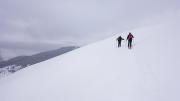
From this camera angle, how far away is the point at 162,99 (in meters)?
8.29

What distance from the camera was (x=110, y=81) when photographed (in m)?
12.0

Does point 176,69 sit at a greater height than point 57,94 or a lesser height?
greater

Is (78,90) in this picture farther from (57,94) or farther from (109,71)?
(109,71)

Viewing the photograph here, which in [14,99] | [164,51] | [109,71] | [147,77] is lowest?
[14,99]

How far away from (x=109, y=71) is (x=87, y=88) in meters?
2.97

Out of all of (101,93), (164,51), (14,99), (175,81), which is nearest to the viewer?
(175,81)

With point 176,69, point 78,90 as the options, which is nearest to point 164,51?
point 176,69

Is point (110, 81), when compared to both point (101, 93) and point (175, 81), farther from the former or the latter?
point (175, 81)

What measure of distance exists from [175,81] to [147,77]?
1662mm

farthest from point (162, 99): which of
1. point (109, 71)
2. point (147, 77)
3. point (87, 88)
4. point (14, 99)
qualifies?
point (14, 99)

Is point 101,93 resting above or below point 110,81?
below

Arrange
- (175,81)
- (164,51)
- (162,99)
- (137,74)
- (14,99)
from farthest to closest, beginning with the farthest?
(164,51) → (14,99) → (137,74) → (175,81) → (162,99)

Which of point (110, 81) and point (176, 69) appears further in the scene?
point (110, 81)

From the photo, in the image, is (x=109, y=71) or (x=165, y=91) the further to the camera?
(x=109, y=71)
